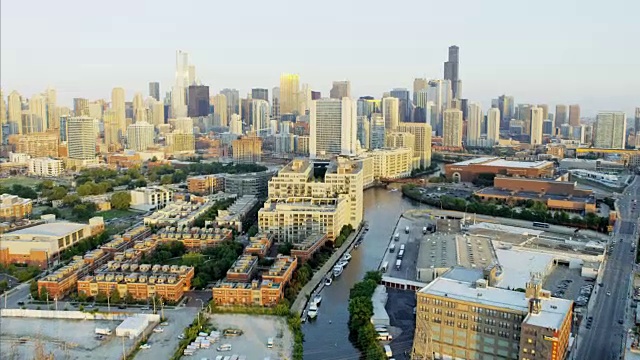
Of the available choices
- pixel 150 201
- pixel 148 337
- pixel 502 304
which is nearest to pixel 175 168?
pixel 150 201

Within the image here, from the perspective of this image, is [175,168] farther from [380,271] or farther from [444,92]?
[444,92]

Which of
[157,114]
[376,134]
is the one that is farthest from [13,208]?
[157,114]

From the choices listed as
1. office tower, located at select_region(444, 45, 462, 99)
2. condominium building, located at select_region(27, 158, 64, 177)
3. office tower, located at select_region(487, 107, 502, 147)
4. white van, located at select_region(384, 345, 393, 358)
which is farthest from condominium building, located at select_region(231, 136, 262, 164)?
office tower, located at select_region(444, 45, 462, 99)

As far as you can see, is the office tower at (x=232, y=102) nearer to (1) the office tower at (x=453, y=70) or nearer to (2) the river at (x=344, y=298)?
(1) the office tower at (x=453, y=70)

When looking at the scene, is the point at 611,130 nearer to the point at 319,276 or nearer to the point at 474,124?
the point at 474,124

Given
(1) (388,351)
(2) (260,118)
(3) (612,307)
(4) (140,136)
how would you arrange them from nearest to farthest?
1. (1) (388,351)
2. (3) (612,307)
3. (4) (140,136)
4. (2) (260,118)

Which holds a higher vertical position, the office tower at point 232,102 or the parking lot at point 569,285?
the office tower at point 232,102

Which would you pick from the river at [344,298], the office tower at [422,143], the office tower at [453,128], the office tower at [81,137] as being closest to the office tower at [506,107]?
the office tower at [453,128]
